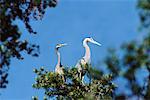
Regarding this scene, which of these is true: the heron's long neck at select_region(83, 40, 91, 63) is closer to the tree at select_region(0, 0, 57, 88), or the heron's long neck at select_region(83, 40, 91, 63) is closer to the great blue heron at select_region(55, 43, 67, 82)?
the great blue heron at select_region(55, 43, 67, 82)

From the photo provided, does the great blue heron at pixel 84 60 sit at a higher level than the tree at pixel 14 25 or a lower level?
higher

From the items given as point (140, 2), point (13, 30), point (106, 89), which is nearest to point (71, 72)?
point (106, 89)

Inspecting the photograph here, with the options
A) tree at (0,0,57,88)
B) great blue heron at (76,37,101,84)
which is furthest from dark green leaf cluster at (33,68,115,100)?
tree at (0,0,57,88)

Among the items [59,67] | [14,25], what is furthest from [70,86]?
[14,25]

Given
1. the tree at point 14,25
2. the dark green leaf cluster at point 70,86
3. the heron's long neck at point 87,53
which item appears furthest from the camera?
the heron's long neck at point 87,53

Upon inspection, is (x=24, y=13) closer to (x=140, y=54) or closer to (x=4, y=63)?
(x=4, y=63)

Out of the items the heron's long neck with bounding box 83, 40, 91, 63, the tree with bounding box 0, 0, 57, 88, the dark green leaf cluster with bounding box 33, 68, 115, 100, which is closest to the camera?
the tree with bounding box 0, 0, 57, 88

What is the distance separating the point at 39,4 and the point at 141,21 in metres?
6.74

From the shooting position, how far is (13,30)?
1019 centimetres

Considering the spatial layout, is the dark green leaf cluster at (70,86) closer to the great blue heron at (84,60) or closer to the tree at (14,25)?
the great blue heron at (84,60)

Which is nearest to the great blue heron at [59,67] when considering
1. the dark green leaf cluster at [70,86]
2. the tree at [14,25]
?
the dark green leaf cluster at [70,86]

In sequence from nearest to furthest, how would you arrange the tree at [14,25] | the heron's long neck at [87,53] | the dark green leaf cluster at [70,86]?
the tree at [14,25] → the dark green leaf cluster at [70,86] → the heron's long neck at [87,53]

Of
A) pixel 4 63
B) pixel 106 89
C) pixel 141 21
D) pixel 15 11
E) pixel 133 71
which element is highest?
pixel 106 89

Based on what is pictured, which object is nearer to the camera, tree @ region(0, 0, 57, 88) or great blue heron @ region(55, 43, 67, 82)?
tree @ region(0, 0, 57, 88)
